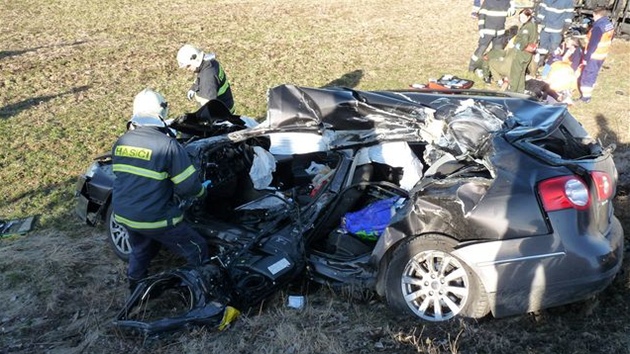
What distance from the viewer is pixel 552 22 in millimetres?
10117

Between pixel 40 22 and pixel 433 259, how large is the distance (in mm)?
13694

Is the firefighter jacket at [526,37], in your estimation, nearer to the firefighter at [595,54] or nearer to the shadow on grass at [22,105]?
the firefighter at [595,54]

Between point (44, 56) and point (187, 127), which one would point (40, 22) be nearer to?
point (44, 56)

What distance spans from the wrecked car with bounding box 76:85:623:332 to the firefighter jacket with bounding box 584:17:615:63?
576 cm

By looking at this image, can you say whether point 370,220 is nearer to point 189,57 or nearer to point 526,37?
point 189,57

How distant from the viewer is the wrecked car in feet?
11.0

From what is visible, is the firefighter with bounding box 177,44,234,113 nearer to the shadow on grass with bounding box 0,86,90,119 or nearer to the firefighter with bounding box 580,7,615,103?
the shadow on grass with bounding box 0,86,90,119

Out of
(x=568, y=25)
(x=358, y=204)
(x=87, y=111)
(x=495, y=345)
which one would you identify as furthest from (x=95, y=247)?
(x=568, y=25)

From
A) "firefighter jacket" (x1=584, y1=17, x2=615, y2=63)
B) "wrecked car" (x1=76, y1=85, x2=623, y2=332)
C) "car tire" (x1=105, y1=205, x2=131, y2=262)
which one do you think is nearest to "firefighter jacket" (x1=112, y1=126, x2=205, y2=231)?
"wrecked car" (x1=76, y1=85, x2=623, y2=332)

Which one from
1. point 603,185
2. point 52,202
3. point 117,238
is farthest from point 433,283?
point 52,202

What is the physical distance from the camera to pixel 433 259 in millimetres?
3635

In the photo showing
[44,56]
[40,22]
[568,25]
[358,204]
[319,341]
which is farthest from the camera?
[40,22]

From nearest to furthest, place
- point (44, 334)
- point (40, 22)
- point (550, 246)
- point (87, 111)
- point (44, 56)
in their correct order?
point (550, 246)
point (44, 334)
point (87, 111)
point (44, 56)
point (40, 22)

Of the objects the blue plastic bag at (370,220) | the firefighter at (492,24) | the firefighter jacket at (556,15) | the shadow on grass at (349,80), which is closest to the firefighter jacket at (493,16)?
the firefighter at (492,24)
